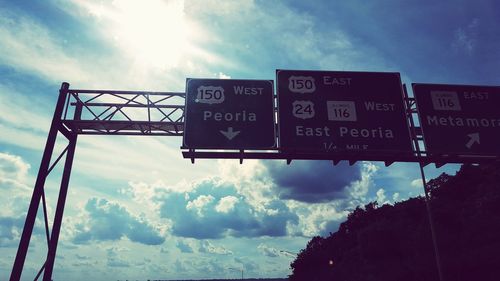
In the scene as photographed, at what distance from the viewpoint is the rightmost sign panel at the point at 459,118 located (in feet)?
30.7

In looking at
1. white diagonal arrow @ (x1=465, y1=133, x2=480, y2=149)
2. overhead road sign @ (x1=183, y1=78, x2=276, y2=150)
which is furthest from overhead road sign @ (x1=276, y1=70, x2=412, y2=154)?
white diagonal arrow @ (x1=465, y1=133, x2=480, y2=149)

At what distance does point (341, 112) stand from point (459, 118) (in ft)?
11.3

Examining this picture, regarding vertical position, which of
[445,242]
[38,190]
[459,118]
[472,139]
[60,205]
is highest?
[459,118]

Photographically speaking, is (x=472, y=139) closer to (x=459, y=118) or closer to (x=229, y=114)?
(x=459, y=118)

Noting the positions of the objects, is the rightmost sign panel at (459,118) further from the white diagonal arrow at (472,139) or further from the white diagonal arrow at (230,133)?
the white diagonal arrow at (230,133)

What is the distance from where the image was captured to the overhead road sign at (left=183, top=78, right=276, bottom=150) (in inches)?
355

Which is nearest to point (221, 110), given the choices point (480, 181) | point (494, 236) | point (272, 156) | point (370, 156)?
point (272, 156)

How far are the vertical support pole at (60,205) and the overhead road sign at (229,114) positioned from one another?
405 centimetres

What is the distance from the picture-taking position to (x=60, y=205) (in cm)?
1031

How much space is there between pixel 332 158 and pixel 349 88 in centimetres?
222

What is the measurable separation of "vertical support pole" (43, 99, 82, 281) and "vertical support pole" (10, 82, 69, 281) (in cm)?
54

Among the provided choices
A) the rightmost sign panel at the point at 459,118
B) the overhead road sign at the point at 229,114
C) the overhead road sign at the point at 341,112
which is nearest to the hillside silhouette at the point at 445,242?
the rightmost sign panel at the point at 459,118

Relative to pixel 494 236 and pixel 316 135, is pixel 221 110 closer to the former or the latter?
pixel 316 135

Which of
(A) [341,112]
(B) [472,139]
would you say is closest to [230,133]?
(A) [341,112]
